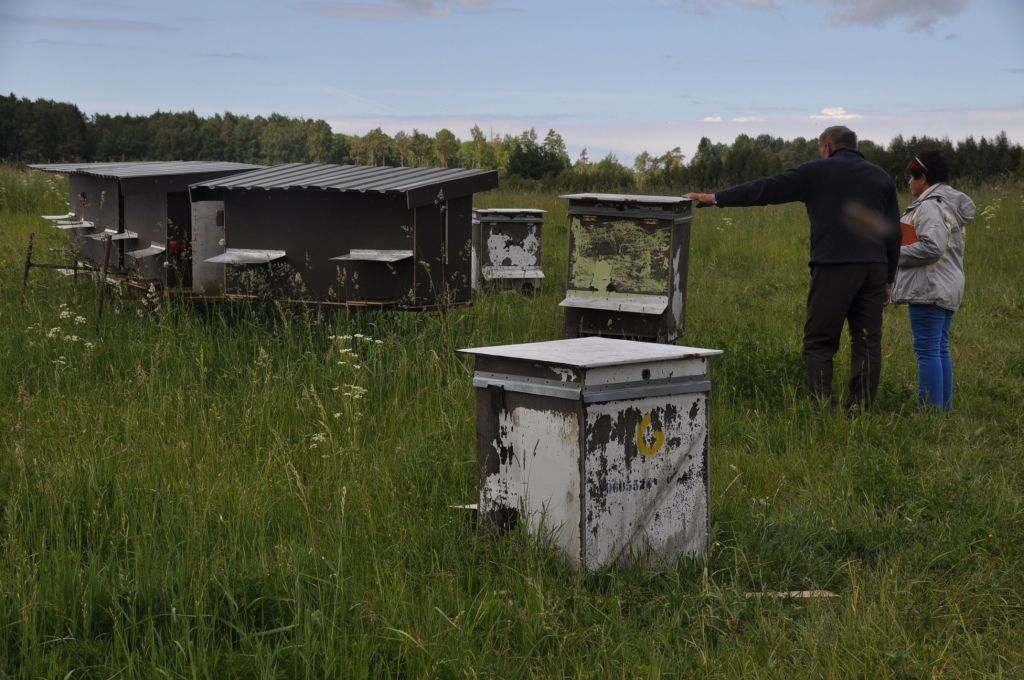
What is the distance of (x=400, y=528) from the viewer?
4270mm

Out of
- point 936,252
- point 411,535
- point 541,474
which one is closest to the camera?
point 541,474

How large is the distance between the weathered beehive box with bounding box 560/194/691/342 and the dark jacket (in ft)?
2.07

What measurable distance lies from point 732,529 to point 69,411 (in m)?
3.67

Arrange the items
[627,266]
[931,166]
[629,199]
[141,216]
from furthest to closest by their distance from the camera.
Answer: [141,216] < [627,266] < [629,199] < [931,166]

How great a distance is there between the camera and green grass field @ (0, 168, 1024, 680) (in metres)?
3.41

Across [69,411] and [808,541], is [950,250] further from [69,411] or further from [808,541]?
[69,411]

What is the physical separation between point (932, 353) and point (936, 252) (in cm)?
72

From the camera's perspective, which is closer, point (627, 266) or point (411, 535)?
point (411, 535)

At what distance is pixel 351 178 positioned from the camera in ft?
25.4

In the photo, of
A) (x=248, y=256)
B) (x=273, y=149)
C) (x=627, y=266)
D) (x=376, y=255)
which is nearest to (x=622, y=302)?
(x=627, y=266)

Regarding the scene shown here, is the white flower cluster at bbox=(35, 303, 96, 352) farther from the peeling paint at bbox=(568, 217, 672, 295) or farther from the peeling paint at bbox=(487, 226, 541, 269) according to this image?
the peeling paint at bbox=(487, 226, 541, 269)

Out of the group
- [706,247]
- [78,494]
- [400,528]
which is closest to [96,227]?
[78,494]

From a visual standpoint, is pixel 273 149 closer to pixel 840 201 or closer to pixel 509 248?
pixel 509 248

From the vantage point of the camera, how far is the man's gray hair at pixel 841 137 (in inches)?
272
